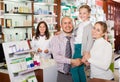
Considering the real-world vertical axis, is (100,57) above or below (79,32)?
below

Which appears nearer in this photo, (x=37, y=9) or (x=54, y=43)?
(x=54, y=43)

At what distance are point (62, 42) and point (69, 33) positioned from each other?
0.15 meters

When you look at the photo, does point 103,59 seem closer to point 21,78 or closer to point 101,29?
point 101,29

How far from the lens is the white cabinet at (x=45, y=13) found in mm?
7554

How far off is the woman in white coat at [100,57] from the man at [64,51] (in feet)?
1.01

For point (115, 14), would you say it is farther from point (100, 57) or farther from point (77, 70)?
point (100, 57)

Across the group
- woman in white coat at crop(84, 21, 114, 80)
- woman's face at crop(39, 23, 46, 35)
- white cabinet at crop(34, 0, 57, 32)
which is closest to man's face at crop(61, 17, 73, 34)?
woman in white coat at crop(84, 21, 114, 80)

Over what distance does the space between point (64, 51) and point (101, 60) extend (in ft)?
1.92

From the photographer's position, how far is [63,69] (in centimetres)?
297

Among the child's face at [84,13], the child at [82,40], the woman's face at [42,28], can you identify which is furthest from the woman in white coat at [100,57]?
the woman's face at [42,28]

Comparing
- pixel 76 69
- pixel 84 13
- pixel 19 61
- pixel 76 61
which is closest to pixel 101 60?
pixel 76 61

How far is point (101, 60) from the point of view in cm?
254

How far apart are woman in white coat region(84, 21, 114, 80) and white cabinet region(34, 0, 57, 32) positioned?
496 cm

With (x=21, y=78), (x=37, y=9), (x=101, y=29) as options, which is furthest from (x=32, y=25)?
(x=101, y=29)
